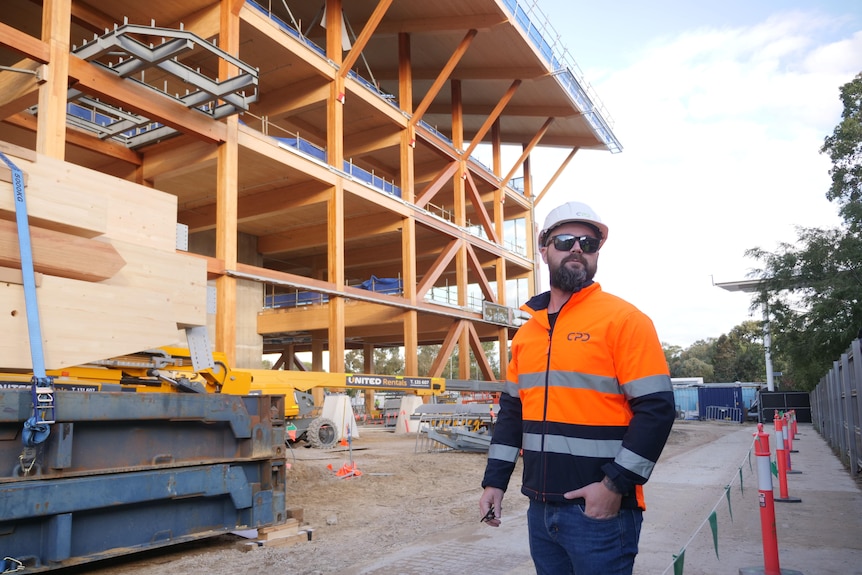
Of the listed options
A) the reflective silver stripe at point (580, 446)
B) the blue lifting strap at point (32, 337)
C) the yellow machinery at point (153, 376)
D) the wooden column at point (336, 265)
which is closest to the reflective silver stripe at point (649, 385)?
the reflective silver stripe at point (580, 446)

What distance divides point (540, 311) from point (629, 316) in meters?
0.47

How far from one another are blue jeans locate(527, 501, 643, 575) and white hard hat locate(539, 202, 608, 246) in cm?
122

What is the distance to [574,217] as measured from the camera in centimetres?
307

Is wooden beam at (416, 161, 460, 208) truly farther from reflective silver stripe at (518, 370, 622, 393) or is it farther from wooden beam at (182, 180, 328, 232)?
reflective silver stripe at (518, 370, 622, 393)

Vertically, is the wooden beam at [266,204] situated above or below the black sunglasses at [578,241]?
above

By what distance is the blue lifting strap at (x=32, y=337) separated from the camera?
496 cm

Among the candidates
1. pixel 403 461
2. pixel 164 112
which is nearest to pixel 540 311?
pixel 403 461

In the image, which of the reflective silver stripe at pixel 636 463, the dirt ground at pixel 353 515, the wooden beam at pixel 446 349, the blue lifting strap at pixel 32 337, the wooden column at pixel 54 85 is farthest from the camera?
the wooden beam at pixel 446 349

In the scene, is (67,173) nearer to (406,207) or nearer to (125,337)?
(125,337)

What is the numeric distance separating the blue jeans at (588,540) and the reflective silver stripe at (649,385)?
49cm

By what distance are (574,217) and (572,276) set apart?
28 cm

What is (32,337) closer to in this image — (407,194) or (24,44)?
(24,44)

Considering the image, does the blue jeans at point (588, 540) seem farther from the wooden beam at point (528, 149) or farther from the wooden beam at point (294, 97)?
the wooden beam at point (528, 149)

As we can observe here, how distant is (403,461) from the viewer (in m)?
16.1
